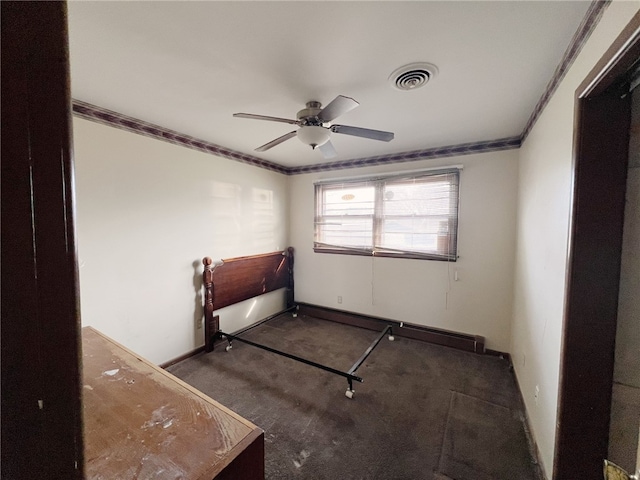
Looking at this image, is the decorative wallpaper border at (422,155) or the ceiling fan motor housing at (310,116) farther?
the decorative wallpaper border at (422,155)

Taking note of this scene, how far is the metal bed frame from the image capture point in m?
3.00

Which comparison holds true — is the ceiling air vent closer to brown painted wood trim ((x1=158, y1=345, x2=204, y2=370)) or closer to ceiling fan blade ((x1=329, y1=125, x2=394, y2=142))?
ceiling fan blade ((x1=329, y1=125, x2=394, y2=142))

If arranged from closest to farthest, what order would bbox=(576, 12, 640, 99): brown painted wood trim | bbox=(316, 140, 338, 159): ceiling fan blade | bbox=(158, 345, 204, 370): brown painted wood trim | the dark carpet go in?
bbox=(576, 12, 640, 99): brown painted wood trim
the dark carpet
bbox=(316, 140, 338, 159): ceiling fan blade
bbox=(158, 345, 204, 370): brown painted wood trim

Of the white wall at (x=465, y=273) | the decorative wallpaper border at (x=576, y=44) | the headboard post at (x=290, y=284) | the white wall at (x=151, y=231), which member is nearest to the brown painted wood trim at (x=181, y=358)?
the white wall at (x=151, y=231)

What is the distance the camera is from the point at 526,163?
2445mm

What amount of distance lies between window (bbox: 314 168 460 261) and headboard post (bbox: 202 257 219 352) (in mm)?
1685

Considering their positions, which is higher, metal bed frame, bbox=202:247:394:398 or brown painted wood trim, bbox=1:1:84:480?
brown painted wood trim, bbox=1:1:84:480

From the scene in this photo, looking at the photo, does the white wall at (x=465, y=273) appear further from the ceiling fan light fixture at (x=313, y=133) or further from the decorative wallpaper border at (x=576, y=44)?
the ceiling fan light fixture at (x=313, y=133)

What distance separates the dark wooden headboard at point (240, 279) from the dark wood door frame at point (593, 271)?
3018 mm

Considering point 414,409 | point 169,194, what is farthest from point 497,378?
point 169,194

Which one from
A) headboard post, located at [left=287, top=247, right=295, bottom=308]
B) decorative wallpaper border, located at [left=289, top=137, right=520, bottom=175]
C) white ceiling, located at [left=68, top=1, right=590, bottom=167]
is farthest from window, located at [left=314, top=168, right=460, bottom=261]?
white ceiling, located at [left=68, top=1, right=590, bottom=167]

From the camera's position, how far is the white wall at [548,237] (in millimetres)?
1270

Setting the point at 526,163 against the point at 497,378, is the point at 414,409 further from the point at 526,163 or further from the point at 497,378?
the point at 526,163

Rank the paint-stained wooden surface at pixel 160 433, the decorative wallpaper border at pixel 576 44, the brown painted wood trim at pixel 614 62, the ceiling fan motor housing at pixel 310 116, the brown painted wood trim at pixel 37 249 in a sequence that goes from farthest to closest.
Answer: the ceiling fan motor housing at pixel 310 116 < the decorative wallpaper border at pixel 576 44 < the brown painted wood trim at pixel 614 62 < the paint-stained wooden surface at pixel 160 433 < the brown painted wood trim at pixel 37 249
